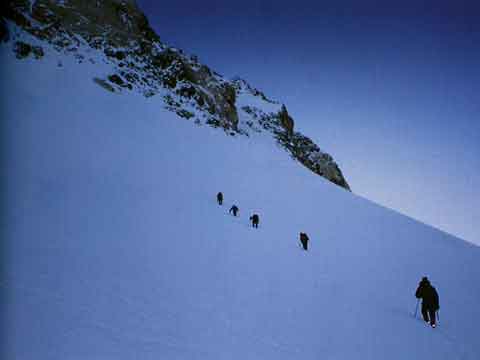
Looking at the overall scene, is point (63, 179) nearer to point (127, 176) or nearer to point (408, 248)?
point (127, 176)

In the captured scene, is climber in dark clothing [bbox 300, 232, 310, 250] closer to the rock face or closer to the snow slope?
the snow slope

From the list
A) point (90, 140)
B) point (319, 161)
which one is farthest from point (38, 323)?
point (319, 161)

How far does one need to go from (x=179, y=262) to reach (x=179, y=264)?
13cm

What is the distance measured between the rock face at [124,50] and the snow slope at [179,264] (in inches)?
633

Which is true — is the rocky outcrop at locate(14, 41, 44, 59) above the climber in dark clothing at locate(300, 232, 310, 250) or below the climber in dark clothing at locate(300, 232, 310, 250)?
above

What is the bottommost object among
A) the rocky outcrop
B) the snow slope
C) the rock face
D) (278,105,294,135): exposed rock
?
the snow slope

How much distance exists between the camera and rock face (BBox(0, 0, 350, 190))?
32.2 m

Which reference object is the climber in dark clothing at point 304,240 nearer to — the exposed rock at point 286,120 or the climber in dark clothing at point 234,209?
the climber in dark clothing at point 234,209

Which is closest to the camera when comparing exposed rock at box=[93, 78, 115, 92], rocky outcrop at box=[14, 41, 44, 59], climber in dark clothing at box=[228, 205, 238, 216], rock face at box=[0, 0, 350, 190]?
climber in dark clothing at box=[228, 205, 238, 216]

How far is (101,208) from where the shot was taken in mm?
8961

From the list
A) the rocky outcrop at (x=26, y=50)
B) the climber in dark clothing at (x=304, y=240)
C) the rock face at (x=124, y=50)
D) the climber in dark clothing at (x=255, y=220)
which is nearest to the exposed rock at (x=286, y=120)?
the rock face at (x=124, y=50)

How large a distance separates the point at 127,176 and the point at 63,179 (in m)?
3.03

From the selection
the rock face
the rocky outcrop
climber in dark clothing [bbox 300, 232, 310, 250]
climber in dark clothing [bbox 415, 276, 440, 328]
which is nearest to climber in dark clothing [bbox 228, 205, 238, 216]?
climber in dark clothing [bbox 300, 232, 310, 250]

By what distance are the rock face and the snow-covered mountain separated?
48.1 ft
